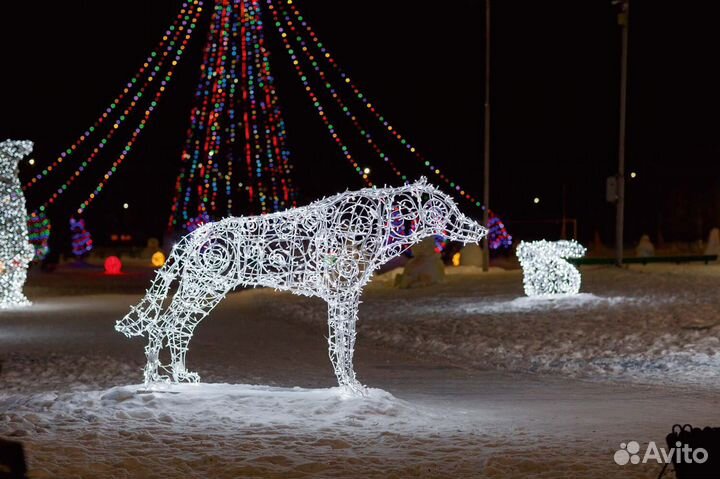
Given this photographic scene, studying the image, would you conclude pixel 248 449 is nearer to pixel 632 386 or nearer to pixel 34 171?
pixel 632 386

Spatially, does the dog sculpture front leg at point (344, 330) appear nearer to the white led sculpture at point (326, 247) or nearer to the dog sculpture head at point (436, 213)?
the white led sculpture at point (326, 247)

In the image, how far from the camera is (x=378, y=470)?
21.4 feet

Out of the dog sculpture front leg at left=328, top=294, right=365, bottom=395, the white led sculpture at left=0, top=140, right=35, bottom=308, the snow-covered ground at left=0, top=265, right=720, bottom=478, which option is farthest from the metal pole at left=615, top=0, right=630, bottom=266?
the dog sculpture front leg at left=328, top=294, right=365, bottom=395

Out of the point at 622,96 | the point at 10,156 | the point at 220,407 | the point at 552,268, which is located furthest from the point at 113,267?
the point at 220,407

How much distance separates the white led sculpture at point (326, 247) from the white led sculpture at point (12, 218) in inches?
464

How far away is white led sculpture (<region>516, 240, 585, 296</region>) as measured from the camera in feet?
65.1

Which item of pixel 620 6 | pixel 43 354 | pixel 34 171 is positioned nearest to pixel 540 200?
pixel 34 171

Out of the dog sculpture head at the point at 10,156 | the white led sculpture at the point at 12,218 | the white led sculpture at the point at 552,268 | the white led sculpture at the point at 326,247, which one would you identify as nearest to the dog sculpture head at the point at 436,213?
the white led sculpture at the point at 326,247

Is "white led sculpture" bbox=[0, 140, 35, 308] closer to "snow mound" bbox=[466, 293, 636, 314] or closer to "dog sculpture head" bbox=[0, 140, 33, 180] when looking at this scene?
"dog sculpture head" bbox=[0, 140, 33, 180]

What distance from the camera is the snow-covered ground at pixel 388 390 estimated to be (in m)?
6.89

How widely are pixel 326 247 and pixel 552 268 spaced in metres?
11.8

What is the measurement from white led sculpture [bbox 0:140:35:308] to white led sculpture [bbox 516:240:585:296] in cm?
1107

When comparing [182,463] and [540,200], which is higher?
[540,200]

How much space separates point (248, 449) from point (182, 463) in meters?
0.59
